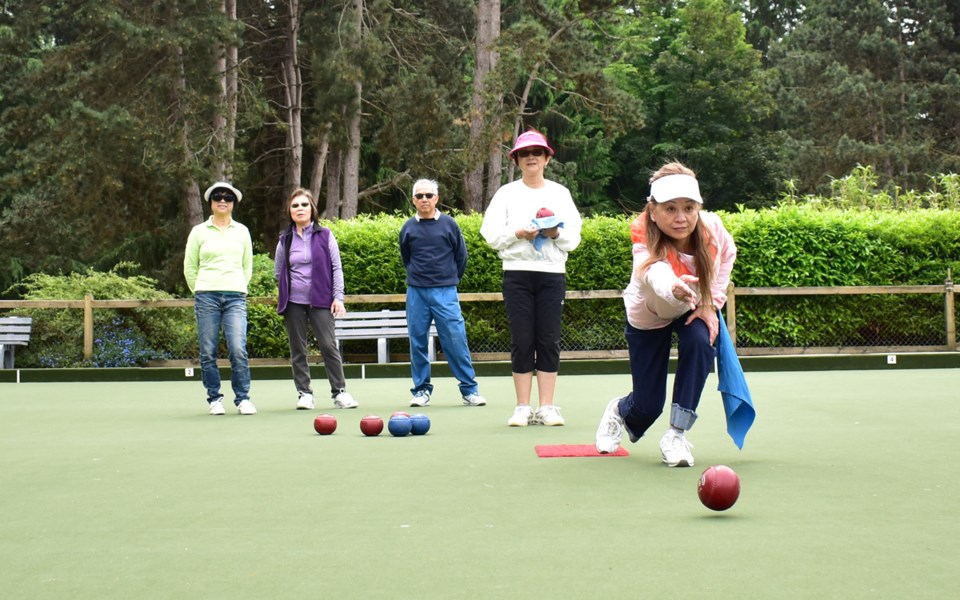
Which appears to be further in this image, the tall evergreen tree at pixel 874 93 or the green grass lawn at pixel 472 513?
the tall evergreen tree at pixel 874 93

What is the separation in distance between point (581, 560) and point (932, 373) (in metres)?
9.17

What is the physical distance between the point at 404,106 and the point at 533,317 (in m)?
21.0

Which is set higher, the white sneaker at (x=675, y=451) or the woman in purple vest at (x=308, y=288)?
the woman in purple vest at (x=308, y=288)

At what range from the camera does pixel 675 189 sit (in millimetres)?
4875

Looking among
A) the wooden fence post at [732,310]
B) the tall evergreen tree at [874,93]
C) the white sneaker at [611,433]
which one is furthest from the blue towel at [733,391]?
the tall evergreen tree at [874,93]

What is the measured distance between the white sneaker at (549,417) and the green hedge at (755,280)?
6.58 meters

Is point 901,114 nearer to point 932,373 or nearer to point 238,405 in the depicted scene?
point 932,373

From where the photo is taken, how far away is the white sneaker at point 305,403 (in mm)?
8734

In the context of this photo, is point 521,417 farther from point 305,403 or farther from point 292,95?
point 292,95

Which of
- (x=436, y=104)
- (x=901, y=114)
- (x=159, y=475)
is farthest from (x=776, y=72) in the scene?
(x=159, y=475)

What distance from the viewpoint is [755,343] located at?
13.8m

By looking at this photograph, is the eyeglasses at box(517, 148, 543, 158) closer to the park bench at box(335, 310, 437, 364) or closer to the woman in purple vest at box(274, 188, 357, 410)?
the woman in purple vest at box(274, 188, 357, 410)

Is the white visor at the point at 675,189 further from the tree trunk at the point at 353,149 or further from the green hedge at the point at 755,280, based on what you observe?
the tree trunk at the point at 353,149

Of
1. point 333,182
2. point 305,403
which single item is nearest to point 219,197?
point 305,403
